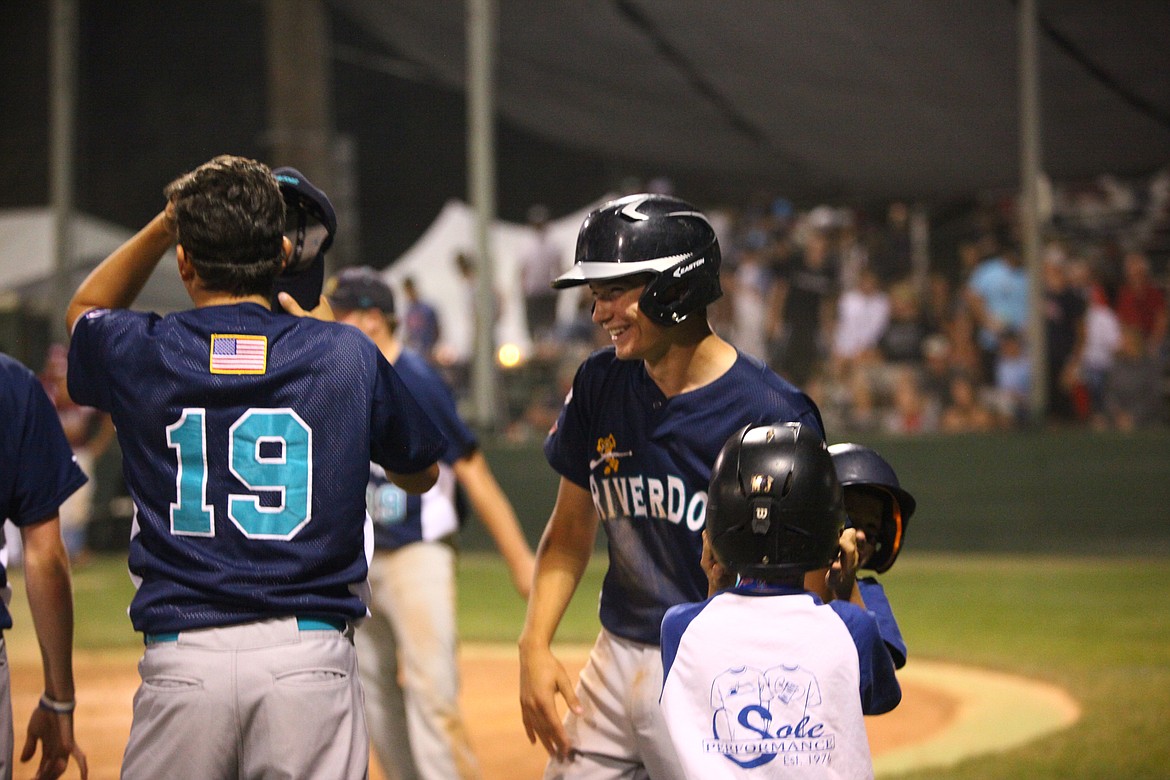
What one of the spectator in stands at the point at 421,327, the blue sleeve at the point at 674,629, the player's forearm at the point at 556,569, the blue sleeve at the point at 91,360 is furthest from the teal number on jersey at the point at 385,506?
the spectator in stands at the point at 421,327

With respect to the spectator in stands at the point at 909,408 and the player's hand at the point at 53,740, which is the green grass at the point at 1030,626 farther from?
the player's hand at the point at 53,740

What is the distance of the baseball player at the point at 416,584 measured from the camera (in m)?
5.00

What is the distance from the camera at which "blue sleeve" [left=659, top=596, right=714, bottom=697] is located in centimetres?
270

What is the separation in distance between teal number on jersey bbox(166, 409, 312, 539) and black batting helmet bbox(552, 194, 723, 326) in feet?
2.66

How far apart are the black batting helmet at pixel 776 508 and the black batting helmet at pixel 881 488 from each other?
Result: 1.50ft

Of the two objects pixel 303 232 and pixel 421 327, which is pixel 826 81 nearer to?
pixel 421 327

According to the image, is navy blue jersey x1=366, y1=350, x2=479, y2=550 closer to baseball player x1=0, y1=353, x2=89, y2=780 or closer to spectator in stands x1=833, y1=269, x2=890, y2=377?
baseball player x1=0, y1=353, x2=89, y2=780

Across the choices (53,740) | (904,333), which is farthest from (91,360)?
(904,333)

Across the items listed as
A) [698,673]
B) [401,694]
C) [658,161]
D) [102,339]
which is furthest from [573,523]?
[658,161]

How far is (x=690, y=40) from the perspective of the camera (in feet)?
45.6

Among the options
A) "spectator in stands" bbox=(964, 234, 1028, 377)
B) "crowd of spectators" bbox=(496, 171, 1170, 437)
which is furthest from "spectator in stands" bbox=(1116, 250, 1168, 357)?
"spectator in stands" bbox=(964, 234, 1028, 377)

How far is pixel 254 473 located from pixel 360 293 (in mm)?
2681

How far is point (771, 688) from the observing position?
259 cm

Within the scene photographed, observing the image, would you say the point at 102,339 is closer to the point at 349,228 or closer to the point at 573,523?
the point at 573,523
